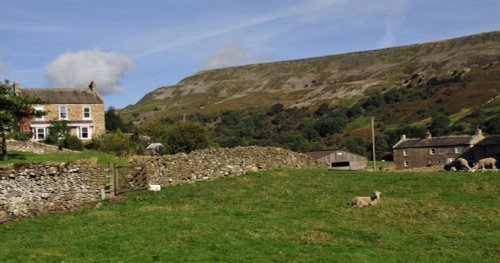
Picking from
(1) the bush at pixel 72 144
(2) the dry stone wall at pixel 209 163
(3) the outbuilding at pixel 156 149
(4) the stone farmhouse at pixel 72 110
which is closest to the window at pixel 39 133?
(4) the stone farmhouse at pixel 72 110

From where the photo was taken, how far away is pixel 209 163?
36.0 m

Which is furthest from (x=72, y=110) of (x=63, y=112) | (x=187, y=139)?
(x=187, y=139)

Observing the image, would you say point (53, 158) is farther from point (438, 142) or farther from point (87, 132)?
point (438, 142)

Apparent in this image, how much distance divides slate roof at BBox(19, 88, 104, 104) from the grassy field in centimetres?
4678

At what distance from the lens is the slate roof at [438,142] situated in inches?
3748

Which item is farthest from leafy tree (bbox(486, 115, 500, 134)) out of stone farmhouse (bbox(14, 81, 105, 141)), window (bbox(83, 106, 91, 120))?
window (bbox(83, 106, 91, 120))

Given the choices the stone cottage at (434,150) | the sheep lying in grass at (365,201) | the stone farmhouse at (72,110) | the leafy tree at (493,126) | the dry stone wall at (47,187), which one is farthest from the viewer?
the leafy tree at (493,126)

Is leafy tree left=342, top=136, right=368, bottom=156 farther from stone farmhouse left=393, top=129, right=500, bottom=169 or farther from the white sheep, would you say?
the white sheep

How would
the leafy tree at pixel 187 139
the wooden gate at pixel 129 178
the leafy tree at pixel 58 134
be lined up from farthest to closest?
1. the leafy tree at pixel 187 139
2. the leafy tree at pixel 58 134
3. the wooden gate at pixel 129 178

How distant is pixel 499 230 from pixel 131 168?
66.9 ft

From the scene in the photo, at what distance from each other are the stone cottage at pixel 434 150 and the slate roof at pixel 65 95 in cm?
5340

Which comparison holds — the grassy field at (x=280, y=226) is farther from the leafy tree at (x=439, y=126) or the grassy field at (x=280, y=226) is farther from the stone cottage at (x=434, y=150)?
the leafy tree at (x=439, y=126)

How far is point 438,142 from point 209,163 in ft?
242

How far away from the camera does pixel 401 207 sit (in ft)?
78.3
